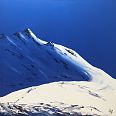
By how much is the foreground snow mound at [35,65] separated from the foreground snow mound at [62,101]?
16.7m

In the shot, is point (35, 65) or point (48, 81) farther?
point (35, 65)

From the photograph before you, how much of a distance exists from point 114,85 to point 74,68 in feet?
57.3

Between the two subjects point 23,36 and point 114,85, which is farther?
point 23,36

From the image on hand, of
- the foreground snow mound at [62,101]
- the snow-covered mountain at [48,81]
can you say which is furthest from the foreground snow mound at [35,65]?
the foreground snow mound at [62,101]

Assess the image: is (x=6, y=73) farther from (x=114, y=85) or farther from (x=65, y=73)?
(x=114, y=85)

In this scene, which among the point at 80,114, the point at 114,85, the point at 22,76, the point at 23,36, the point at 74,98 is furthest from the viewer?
the point at 23,36

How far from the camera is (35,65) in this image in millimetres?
83375

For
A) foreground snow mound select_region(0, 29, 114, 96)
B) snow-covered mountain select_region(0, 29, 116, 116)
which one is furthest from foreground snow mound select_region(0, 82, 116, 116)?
foreground snow mound select_region(0, 29, 114, 96)

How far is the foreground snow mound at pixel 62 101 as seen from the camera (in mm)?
43047

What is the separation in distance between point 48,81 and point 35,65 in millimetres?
6589

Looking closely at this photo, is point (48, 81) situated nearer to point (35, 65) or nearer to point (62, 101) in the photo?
point (35, 65)

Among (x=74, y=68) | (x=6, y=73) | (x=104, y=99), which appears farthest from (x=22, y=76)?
(x=104, y=99)

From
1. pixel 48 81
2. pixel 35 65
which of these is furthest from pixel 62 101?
pixel 35 65

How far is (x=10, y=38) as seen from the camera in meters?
92.1
